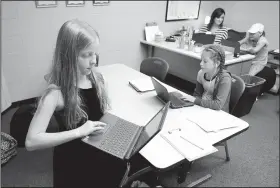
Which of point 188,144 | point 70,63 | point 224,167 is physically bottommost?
point 224,167

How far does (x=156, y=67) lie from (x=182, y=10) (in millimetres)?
2146

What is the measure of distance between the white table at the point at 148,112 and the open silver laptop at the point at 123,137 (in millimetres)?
87

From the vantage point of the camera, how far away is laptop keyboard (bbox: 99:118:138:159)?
1191 millimetres

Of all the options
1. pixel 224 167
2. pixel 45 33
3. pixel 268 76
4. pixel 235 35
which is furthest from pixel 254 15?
pixel 45 33

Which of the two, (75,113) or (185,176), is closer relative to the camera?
(75,113)

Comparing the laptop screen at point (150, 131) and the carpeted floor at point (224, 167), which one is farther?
the carpeted floor at point (224, 167)

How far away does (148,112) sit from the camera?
170cm

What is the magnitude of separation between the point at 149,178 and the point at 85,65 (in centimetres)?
111

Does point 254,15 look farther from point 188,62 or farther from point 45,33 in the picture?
point 45,33

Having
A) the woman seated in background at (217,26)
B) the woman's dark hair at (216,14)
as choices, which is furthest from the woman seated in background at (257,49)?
the woman's dark hair at (216,14)

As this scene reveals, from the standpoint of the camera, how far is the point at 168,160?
1.23m

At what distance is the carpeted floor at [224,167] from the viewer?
1991 millimetres

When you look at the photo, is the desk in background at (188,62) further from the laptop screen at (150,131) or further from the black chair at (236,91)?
the laptop screen at (150,131)

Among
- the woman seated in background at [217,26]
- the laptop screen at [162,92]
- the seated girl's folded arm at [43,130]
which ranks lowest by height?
the laptop screen at [162,92]
